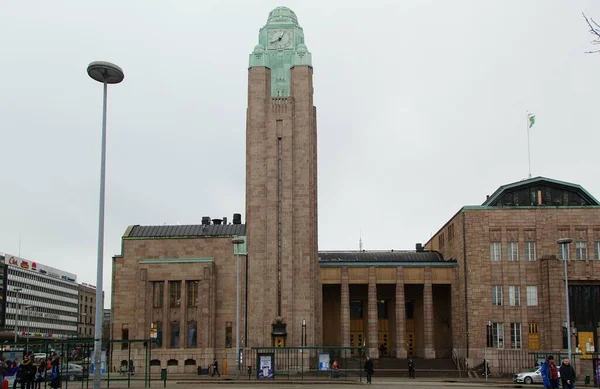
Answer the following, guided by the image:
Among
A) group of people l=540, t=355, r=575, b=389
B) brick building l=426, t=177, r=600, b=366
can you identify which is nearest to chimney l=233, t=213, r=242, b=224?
brick building l=426, t=177, r=600, b=366

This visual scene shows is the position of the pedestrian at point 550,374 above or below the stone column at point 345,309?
below

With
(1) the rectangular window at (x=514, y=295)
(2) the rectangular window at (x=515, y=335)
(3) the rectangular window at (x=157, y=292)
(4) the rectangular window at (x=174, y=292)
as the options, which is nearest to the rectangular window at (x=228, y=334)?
(4) the rectangular window at (x=174, y=292)

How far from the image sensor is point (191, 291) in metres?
68.9

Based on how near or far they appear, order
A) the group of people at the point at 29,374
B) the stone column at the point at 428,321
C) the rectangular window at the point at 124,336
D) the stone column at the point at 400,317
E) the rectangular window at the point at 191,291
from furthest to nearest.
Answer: the stone column at the point at 428,321 < the stone column at the point at 400,317 < the rectangular window at the point at 124,336 < the rectangular window at the point at 191,291 < the group of people at the point at 29,374

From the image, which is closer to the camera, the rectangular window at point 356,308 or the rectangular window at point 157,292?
the rectangular window at point 157,292

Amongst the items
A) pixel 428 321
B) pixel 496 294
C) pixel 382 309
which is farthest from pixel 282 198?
pixel 382 309

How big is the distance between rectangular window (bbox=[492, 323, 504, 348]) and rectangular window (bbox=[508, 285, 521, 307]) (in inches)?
90.5

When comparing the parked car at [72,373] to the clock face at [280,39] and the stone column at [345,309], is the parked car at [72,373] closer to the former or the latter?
the stone column at [345,309]

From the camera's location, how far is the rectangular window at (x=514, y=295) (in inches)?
2766

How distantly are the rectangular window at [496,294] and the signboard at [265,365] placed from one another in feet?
95.2

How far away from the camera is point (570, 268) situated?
225 ft

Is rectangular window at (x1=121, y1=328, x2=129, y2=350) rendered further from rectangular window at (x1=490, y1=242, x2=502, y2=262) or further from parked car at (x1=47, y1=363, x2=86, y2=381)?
rectangular window at (x1=490, y1=242, x2=502, y2=262)

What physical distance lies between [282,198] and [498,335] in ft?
76.7

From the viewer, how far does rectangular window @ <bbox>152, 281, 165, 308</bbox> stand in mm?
68875
